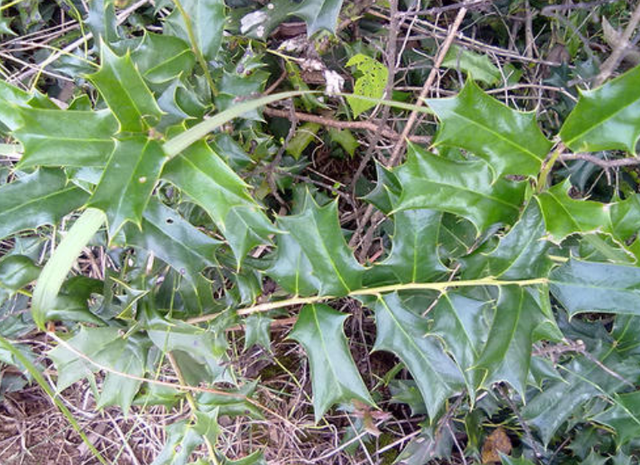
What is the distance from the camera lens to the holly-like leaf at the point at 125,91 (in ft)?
2.52

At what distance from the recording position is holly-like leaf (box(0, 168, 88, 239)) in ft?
3.01

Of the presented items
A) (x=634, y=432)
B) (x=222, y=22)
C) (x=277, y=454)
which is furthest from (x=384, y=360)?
(x=222, y=22)

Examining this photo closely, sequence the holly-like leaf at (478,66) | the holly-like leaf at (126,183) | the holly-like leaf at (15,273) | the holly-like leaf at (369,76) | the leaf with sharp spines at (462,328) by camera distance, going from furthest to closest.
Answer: the holly-like leaf at (478,66)
the holly-like leaf at (369,76)
the holly-like leaf at (15,273)
the leaf with sharp spines at (462,328)
the holly-like leaf at (126,183)

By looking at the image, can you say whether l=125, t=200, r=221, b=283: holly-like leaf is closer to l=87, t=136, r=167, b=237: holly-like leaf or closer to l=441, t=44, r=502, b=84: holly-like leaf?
l=87, t=136, r=167, b=237: holly-like leaf

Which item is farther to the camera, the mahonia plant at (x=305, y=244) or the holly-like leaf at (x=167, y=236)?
the holly-like leaf at (x=167, y=236)

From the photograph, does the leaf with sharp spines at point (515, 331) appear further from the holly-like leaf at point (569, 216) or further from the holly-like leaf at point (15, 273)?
the holly-like leaf at point (15, 273)

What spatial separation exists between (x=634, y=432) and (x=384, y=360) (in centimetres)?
63

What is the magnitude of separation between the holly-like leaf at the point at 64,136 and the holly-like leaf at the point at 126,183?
0.07 metres

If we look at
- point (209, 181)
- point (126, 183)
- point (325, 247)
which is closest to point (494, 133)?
point (325, 247)

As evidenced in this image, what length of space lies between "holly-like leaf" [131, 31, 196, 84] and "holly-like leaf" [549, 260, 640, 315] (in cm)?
72

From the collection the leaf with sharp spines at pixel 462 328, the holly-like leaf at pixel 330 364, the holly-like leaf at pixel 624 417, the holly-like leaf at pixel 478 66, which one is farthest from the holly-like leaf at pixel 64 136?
the holly-like leaf at pixel 624 417

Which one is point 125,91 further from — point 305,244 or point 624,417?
point 624,417

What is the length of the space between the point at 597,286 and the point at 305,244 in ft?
1.48

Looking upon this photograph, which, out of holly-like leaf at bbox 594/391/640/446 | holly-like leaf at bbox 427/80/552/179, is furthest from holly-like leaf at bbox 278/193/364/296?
holly-like leaf at bbox 594/391/640/446
